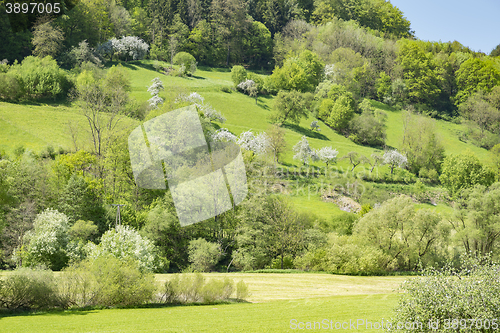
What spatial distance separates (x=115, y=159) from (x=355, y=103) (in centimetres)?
4746

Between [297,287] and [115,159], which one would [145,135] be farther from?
[297,287]

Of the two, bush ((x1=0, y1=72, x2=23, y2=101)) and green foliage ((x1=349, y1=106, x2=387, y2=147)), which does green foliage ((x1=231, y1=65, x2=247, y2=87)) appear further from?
bush ((x1=0, y1=72, x2=23, y2=101))

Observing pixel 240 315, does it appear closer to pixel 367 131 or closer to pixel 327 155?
pixel 327 155

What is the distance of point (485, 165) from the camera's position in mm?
55969

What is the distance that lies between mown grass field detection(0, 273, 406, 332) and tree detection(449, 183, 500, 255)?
1480cm

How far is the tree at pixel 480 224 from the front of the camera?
1361 inches

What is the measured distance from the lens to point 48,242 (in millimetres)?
28391

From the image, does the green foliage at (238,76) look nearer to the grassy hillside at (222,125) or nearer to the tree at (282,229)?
the grassy hillside at (222,125)

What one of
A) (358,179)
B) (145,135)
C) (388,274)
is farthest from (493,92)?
(145,135)

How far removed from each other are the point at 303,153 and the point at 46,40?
4376 cm

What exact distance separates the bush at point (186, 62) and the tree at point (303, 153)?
32.1 m

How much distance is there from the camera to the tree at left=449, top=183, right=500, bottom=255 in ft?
113

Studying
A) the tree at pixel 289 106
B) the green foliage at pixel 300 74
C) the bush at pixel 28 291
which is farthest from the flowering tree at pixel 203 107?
the bush at pixel 28 291

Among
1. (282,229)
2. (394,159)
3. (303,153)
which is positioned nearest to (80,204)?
(282,229)
